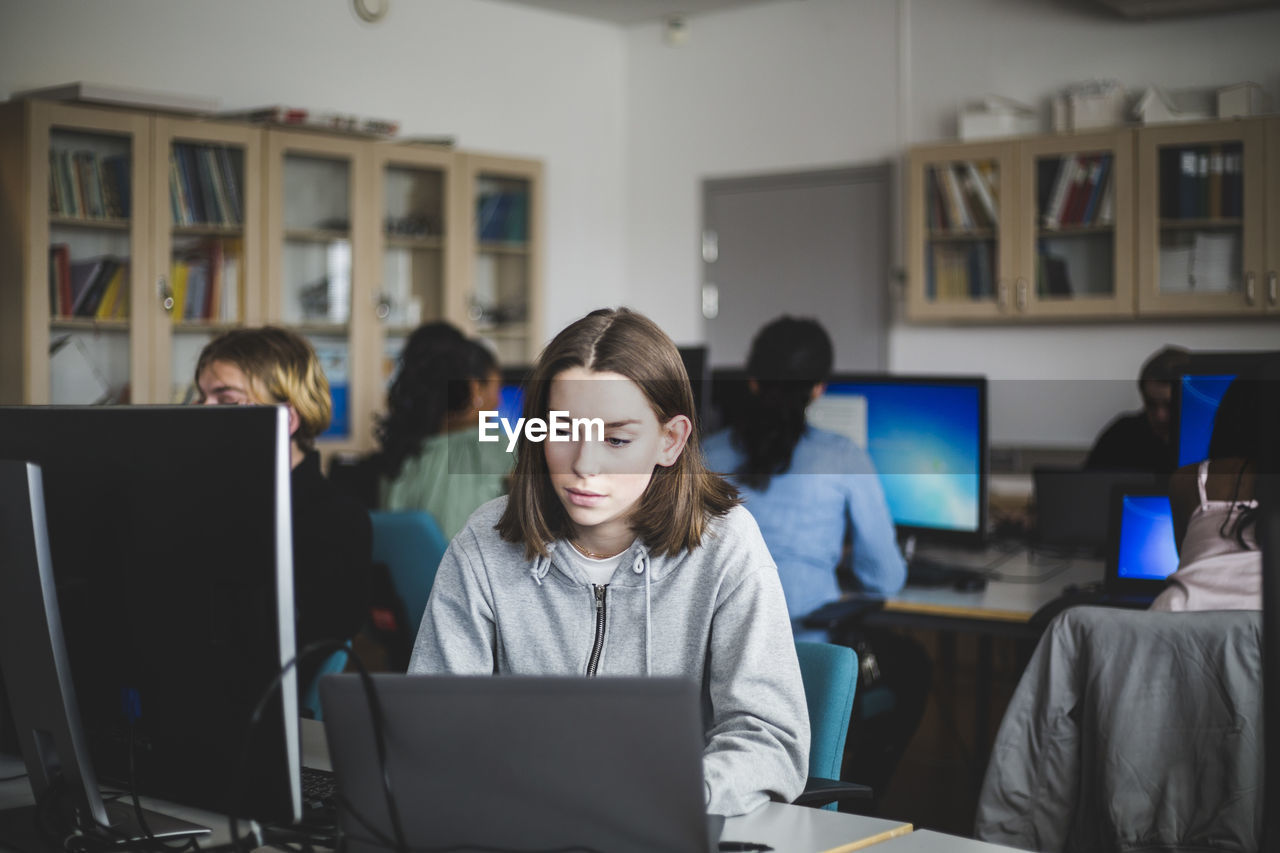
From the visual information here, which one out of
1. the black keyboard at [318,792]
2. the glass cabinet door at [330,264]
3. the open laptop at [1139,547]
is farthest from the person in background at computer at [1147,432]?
the glass cabinet door at [330,264]

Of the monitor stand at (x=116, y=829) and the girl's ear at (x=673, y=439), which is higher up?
the girl's ear at (x=673, y=439)

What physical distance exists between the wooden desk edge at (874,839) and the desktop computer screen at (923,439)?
6.19ft

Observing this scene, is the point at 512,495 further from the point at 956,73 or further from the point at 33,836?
the point at 956,73

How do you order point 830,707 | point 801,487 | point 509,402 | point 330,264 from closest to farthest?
point 830,707, point 801,487, point 509,402, point 330,264

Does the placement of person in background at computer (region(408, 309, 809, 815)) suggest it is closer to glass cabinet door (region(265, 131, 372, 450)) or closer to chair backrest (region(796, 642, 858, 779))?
chair backrest (region(796, 642, 858, 779))

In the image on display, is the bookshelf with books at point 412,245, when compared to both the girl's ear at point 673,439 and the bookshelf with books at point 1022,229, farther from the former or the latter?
the girl's ear at point 673,439

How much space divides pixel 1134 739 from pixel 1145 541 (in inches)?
29.1

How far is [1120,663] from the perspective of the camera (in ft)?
6.40

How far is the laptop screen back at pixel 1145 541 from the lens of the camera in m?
2.56

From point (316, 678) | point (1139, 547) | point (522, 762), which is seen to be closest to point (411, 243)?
point (316, 678)

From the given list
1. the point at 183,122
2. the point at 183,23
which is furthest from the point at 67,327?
the point at 183,23

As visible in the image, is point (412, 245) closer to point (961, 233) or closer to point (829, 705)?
point (961, 233)

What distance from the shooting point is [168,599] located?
1.18 m

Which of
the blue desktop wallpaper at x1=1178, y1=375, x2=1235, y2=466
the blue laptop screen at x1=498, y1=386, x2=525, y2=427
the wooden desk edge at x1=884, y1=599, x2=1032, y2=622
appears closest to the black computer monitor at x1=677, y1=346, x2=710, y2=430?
the blue laptop screen at x1=498, y1=386, x2=525, y2=427
